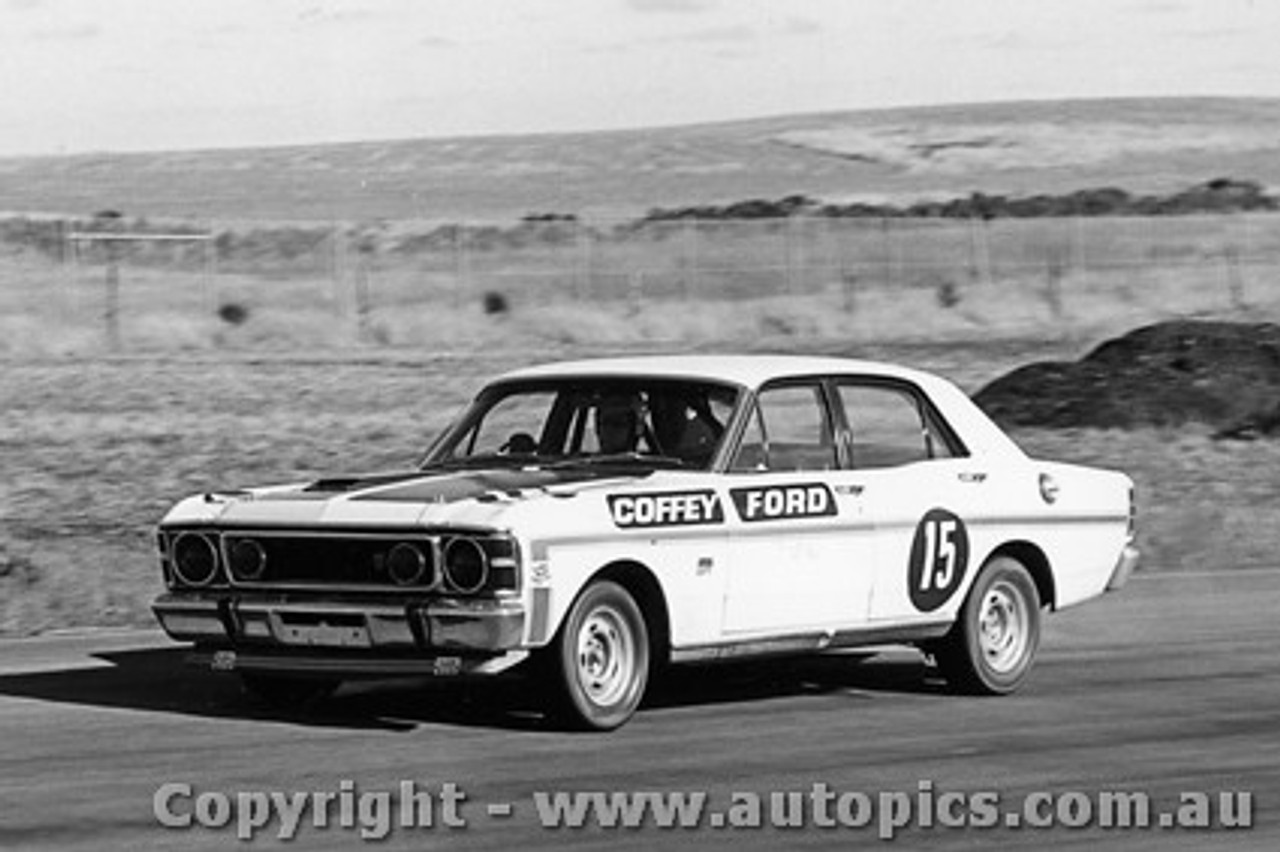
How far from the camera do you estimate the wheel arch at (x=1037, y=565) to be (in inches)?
560

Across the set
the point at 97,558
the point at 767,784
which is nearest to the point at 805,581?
the point at 767,784

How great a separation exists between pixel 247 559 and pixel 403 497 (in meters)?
0.67

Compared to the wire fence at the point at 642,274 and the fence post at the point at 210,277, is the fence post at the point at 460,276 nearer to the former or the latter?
the wire fence at the point at 642,274

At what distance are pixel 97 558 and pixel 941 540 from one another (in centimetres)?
748

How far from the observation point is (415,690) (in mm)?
13664

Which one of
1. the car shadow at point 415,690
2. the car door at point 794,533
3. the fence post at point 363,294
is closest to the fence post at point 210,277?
the fence post at point 363,294

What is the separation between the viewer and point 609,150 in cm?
9125

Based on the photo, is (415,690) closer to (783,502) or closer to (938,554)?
(783,502)

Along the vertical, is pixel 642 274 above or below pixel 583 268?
below

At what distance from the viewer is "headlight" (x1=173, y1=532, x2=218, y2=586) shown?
12.4m

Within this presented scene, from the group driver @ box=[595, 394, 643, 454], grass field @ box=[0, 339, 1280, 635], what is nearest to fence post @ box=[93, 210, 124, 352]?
grass field @ box=[0, 339, 1280, 635]

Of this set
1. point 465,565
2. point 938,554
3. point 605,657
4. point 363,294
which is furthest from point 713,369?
point 363,294

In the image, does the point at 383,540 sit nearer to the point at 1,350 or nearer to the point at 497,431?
the point at 497,431

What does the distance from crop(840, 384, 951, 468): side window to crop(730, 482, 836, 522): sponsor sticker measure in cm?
41
